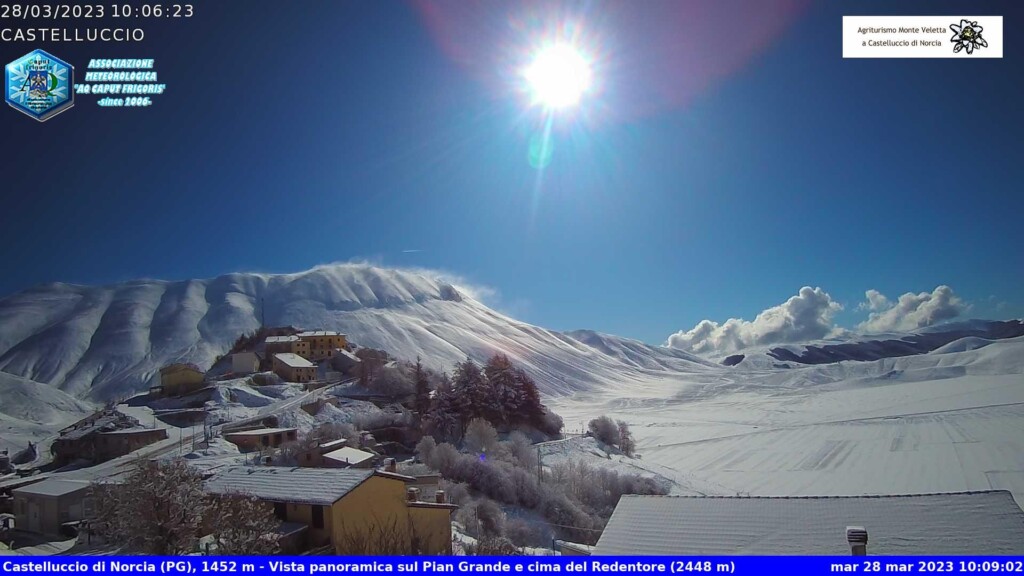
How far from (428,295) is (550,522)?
6191 inches

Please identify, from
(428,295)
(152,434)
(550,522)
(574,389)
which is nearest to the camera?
(550,522)

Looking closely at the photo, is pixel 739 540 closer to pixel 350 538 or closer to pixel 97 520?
pixel 350 538

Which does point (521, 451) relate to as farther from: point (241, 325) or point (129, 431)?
point (241, 325)

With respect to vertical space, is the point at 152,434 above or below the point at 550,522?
above

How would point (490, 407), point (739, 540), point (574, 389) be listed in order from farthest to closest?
1. point (574, 389)
2. point (490, 407)
3. point (739, 540)

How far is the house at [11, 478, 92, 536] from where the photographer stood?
49.4 feet

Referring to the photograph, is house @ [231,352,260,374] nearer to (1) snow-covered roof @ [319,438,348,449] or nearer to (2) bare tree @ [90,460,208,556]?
(1) snow-covered roof @ [319,438,348,449]

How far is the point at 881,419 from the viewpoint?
68375 mm

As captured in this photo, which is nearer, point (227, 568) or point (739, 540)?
point (227, 568)

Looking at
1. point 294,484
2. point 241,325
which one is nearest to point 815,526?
point 294,484

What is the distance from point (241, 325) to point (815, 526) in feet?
447

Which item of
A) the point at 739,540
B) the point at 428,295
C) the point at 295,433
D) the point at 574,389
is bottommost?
the point at 574,389

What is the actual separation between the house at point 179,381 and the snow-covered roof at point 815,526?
38.2 meters

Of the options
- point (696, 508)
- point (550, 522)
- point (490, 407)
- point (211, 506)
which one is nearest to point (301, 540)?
point (211, 506)
